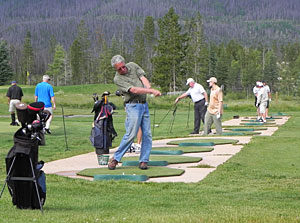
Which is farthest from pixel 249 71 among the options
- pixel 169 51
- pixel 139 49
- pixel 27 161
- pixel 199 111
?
pixel 27 161

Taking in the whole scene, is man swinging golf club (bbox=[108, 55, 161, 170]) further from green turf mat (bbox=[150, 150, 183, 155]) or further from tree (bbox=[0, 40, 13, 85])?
tree (bbox=[0, 40, 13, 85])

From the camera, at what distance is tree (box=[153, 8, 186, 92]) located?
96.6 metres

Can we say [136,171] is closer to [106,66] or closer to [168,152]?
[168,152]

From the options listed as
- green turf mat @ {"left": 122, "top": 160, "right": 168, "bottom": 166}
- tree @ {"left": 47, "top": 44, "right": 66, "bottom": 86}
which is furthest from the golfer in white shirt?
tree @ {"left": 47, "top": 44, "right": 66, "bottom": 86}

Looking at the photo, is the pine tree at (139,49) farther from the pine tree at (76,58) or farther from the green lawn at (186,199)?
the green lawn at (186,199)

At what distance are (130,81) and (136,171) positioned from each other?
170cm

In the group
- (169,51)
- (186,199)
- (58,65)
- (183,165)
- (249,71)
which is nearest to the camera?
(186,199)

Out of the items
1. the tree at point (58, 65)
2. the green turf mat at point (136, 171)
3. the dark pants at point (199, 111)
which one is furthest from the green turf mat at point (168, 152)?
the tree at point (58, 65)

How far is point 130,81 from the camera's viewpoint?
38.6 feet

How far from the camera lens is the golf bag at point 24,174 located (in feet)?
24.5

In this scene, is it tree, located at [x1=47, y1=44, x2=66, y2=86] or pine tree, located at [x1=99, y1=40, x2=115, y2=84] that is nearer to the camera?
pine tree, located at [x1=99, y1=40, x2=115, y2=84]

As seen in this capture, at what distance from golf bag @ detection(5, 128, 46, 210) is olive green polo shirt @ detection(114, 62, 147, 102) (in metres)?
4.18

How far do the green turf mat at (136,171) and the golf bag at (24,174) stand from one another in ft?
12.1

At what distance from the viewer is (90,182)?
10469 mm
